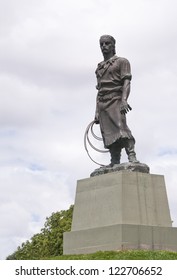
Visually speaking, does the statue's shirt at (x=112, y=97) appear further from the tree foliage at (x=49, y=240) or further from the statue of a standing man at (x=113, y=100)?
the tree foliage at (x=49, y=240)

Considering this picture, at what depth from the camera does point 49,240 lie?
56.8 m

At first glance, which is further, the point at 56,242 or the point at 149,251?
the point at 56,242

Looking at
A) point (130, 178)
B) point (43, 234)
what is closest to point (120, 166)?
point (130, 178)

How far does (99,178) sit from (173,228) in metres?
2.70

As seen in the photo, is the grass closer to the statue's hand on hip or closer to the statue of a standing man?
the statue of a standing man

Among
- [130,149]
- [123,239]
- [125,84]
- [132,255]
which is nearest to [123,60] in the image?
[125,84]

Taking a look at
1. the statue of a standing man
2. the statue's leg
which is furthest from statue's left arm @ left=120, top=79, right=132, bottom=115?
the statue's leg

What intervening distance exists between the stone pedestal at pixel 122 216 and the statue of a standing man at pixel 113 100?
2.98ft

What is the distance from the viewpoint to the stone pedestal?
857 inches

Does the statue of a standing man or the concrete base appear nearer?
the concrete base

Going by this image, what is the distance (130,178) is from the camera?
73.7 feet

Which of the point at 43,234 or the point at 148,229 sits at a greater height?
the point at 43,234
